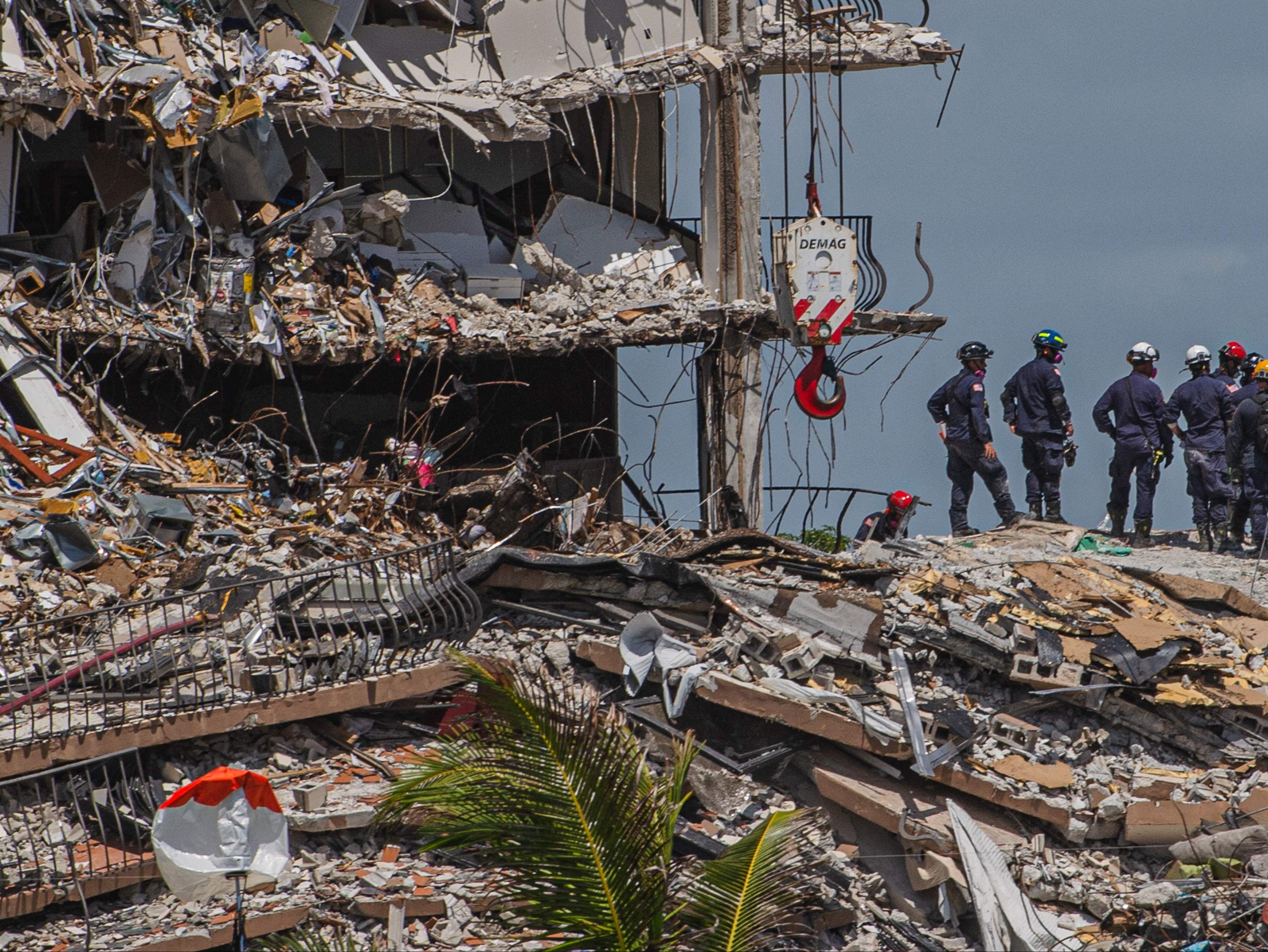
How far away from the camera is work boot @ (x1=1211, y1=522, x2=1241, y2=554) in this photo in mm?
15422

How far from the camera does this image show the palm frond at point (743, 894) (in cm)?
748

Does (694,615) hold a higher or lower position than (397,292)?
lower

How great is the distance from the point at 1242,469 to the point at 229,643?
31.9 ft

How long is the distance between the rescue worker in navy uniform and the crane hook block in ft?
13.2

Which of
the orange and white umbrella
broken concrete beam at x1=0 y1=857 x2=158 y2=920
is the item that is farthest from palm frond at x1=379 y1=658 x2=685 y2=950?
broken concrete beam at x1=0 y1=857 x2=158 y2=920

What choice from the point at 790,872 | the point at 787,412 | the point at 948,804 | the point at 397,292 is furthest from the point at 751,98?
the point at 790,872

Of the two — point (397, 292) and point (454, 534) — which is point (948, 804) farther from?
point (397, 292)

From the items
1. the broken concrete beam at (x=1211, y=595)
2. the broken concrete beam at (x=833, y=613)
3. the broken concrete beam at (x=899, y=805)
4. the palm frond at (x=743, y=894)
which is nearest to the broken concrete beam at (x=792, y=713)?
the broken concrete beam at (x=899, y=805)

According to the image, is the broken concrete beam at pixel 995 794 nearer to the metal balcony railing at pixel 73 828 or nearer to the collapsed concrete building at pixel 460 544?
the collapsed concrete building at pixel 460 544

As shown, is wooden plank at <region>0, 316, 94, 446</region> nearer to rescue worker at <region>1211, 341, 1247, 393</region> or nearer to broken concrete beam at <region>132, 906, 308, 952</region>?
broken concrete beam at <region>132, 906, 308, 952</region>

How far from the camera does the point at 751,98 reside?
17.7m

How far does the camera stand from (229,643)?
10.5 meters

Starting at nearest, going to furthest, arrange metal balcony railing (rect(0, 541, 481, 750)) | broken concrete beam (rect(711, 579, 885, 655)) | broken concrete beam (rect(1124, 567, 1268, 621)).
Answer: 1. metal balcony railing (rect(0, 541, 481, 750))
2. broken concrete beam (rect(711, 579, 885, 655))
3. broken concrete beam (rect(1124, 567, 1268, 621))

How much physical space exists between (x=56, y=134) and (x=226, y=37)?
2111 mm
